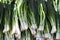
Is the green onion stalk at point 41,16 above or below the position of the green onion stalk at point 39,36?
above

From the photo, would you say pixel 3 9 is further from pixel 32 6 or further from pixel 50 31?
pixel 50 31

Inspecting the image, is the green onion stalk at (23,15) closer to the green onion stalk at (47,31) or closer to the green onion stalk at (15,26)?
the green onion stalk at (15,26)

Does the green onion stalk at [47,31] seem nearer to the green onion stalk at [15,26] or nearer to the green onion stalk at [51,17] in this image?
the green onion stalk at [51,17]

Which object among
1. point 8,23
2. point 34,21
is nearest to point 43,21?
point 34,21

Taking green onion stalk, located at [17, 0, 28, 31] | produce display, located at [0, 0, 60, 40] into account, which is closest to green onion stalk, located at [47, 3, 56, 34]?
produce display, located at [0, 0, 60, 40]

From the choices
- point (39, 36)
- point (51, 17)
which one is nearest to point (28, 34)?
point (39, 36)

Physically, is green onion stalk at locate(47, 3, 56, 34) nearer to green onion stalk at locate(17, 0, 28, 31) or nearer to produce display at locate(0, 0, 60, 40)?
produce display at locate(0, 0, 60, 40)

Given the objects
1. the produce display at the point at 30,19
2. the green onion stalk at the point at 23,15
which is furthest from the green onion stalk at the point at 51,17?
the green onion stalk at the point at 23,15

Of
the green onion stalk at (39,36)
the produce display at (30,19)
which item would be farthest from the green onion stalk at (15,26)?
the green onion stalk at (39,36)

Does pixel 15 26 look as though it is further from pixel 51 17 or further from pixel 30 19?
pixel 51 17
